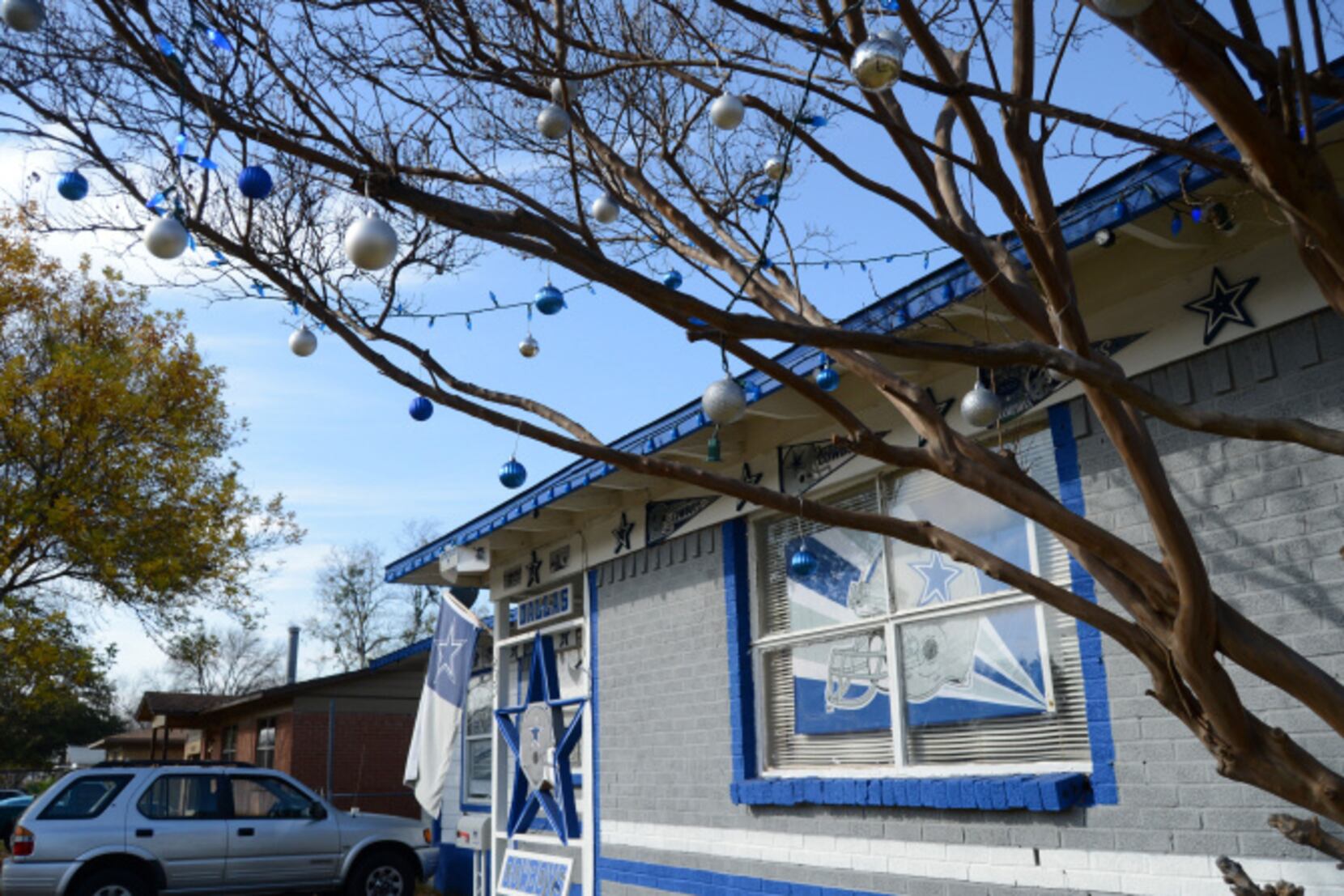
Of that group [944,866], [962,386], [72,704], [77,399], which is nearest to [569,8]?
[962,386]

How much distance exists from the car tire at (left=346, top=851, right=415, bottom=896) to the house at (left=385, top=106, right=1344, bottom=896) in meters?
4.02

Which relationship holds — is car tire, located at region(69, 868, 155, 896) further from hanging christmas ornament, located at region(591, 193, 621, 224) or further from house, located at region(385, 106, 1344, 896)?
hanging christmas ornament, located at region(591, 193, 621, 224)

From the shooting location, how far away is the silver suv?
11.3 metres

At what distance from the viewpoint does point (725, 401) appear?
3.78 meters

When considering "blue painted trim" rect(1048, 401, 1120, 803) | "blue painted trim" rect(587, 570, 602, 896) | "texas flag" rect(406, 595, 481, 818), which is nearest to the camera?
"blue painted trim" rect(1048, 401, 1120, 803)

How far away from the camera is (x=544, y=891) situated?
892 cm

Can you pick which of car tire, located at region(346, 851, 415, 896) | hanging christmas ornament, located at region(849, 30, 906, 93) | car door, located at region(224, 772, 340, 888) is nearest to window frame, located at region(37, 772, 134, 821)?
car door, located at region(224, 772, 340, 888)

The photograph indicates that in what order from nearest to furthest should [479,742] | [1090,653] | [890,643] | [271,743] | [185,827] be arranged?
[1090,653] < [890,643] < [185,827] < [479,742] < [271,743]

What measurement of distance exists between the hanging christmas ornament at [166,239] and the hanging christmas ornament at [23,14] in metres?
0.69

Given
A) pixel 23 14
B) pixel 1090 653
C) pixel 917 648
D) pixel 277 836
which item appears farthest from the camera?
pixel 277 836

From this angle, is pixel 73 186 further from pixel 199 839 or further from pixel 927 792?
pixel 199 839

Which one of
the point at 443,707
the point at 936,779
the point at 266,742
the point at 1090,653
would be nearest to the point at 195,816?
the point at 443,707

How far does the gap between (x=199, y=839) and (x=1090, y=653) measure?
10134mm

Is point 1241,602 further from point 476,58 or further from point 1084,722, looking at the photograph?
point 476,58
